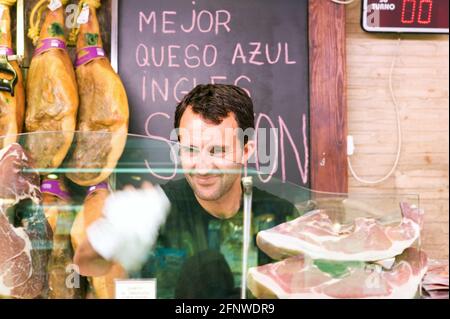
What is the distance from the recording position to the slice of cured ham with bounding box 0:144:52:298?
66.6 inches

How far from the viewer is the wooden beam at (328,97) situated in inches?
91.5

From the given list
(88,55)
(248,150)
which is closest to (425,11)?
(248,150)

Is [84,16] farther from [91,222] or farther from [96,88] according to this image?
[91,222]

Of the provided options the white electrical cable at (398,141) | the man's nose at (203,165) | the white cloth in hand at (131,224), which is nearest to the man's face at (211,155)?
the man's nose at (203,165)

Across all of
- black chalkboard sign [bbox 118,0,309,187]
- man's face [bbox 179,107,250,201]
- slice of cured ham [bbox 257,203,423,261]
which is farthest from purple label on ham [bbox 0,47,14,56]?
slice of cured ham [bbox 257,203,423,261]

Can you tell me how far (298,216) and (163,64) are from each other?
0.86 meters

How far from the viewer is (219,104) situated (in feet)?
6.40

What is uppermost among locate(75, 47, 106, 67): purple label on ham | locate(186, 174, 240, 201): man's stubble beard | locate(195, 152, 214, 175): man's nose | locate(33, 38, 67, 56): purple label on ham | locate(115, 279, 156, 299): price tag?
locate(33, 38, 67, 56): purple label on ham

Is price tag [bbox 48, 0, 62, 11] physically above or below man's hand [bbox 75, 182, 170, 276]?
above

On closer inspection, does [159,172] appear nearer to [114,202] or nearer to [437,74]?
[114,202]

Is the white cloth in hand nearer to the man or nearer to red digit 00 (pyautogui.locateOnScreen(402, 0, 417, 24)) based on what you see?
the man

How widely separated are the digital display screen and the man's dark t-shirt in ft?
3.65

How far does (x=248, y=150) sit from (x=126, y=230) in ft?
1.85
